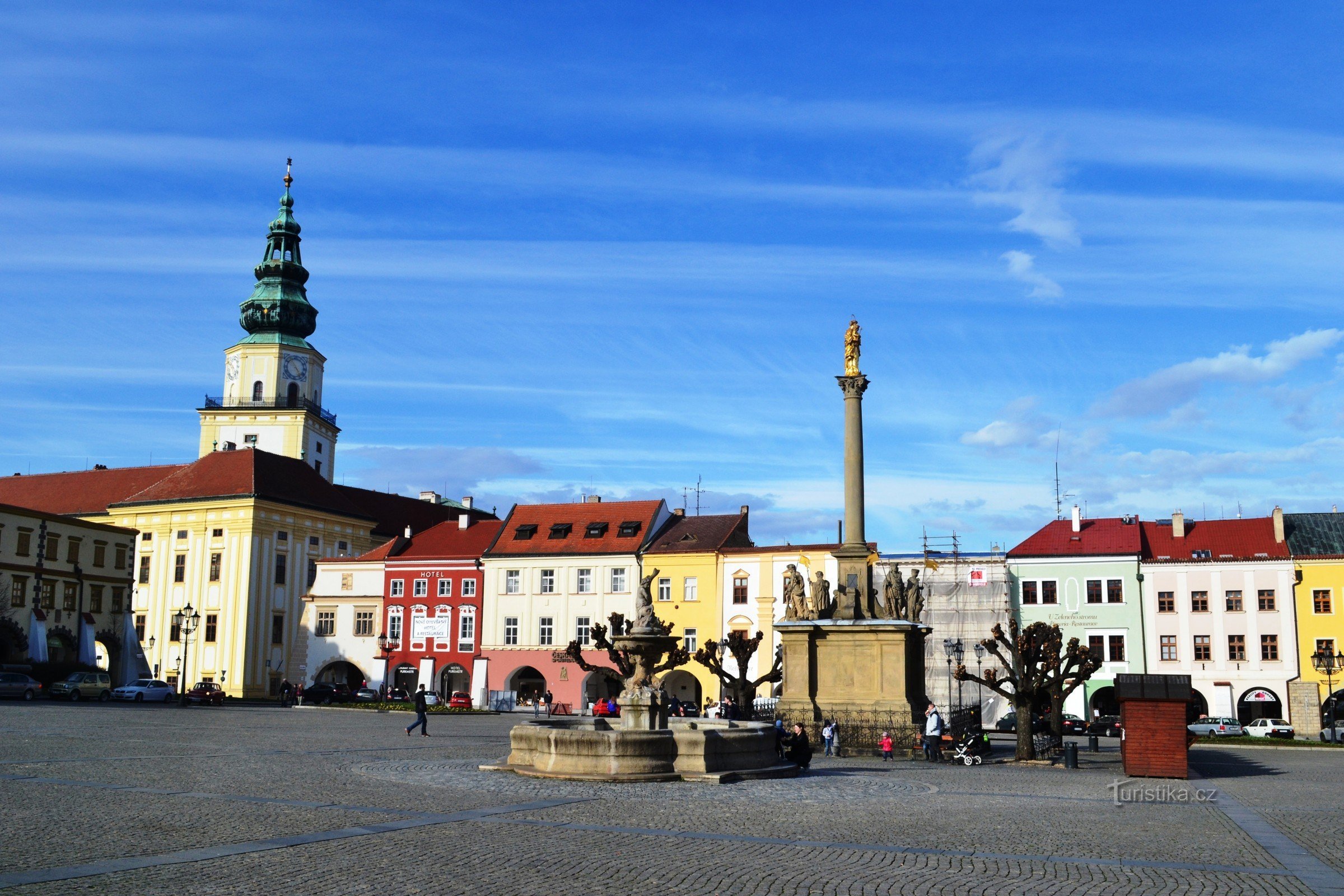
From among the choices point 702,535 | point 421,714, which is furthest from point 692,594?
point 421,714

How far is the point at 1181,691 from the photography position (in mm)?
22312

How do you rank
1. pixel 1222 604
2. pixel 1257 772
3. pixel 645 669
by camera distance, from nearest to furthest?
pixel 645 669 → pixel 1257 772 → pixel 1222 604

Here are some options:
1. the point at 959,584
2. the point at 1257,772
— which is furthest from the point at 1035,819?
the point at 959,584

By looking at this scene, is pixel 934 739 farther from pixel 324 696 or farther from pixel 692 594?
pixel 324 696

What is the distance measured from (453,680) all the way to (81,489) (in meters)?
31.4

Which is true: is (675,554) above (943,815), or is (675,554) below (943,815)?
above

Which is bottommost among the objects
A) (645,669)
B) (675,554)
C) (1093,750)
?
(1093,750)

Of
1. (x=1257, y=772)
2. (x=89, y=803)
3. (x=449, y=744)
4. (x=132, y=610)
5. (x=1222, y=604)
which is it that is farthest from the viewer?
(x=132, y=610)

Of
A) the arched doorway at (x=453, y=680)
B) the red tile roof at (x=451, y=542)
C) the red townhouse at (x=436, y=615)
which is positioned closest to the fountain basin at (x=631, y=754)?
the red townhouse at (x=436, y=615)

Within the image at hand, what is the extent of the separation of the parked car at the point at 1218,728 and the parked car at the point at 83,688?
4308cm

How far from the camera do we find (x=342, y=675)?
7131 cm

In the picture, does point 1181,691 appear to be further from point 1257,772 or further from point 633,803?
point 633,803

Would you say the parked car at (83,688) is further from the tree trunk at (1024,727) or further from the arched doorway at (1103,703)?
the arched doorway at (1103,703)

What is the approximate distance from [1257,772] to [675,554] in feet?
126
